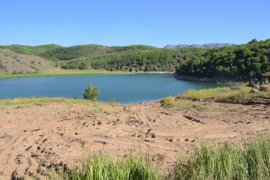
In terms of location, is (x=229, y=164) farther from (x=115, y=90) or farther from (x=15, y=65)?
(x=15, y=65)

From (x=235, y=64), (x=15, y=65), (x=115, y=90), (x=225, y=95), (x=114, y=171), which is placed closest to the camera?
(x=114, y=171)

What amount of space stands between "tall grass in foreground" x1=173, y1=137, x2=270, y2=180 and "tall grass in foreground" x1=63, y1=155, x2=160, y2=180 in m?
0.52

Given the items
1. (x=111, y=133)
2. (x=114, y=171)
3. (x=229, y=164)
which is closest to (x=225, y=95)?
(x=111, y=133)

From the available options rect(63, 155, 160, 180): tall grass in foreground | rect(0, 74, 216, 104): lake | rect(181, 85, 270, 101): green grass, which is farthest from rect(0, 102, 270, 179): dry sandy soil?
rect(0, 74, 216, 104): lake

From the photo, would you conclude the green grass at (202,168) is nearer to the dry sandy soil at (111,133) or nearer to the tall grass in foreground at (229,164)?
the tall grass in foreground at (229,164)

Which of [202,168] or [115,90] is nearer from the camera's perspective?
[202,168]

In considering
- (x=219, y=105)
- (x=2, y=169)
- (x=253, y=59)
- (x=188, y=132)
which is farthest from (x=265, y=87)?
(x=253, y=59)

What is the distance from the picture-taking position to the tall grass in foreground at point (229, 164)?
600 cm

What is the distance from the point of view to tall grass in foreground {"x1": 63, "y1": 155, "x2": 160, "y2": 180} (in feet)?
18.8

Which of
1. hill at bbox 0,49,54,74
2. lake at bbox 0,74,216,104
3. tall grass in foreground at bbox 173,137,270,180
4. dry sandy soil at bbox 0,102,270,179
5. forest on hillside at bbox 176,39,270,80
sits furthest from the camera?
hill at bbox 0,49,54,74

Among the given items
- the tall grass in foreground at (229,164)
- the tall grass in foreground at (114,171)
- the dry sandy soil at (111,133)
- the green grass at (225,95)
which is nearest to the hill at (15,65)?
the green grass at (225,95)

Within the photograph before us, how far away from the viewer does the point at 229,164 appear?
6.13 metres

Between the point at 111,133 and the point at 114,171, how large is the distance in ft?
22.9

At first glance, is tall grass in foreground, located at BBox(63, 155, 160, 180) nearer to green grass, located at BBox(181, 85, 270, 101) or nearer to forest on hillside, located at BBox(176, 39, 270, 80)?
green grass, located at BBox(181, 85, 270, 101)
